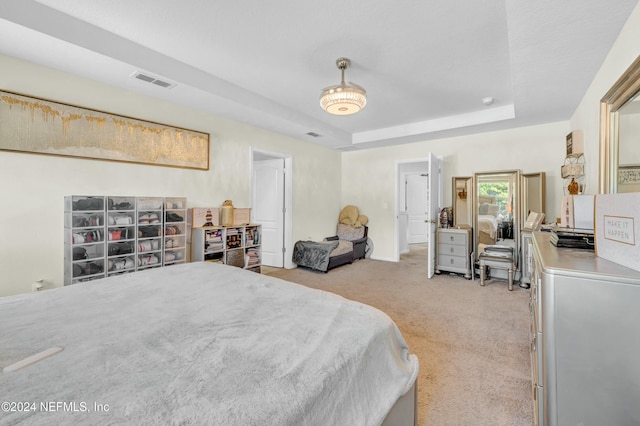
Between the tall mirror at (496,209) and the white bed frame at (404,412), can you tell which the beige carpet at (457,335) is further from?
the tall mirror at (496,209)

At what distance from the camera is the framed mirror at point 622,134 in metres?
1.54

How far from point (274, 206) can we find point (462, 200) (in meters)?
3.38

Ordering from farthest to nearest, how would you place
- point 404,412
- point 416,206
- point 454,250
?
point 416,206 → point 454,250 → point 404,412

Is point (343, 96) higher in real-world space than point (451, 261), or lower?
higher

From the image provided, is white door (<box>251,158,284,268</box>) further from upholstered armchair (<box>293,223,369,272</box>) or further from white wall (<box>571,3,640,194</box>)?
white wall (<box>571,3,640,194</box>)

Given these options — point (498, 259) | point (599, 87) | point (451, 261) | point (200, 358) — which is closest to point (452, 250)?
point (451, 261)

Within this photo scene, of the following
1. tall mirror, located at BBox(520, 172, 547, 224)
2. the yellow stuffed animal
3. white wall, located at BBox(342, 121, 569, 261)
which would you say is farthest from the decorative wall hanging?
tall mirror, located at BBox(520, 172, 547, 224)

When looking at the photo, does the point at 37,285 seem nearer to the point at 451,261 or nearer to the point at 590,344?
the point at 590,344

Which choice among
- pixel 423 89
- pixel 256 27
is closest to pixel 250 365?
pixel 256 27

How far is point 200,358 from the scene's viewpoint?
90cm

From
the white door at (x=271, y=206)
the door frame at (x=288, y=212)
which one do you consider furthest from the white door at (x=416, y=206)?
the white door at (x=271, y=206)

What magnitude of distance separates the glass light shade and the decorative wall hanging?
1.94 m

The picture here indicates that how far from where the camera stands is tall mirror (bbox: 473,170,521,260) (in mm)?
4289

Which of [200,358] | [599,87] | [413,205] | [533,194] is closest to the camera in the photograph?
[200,358]
